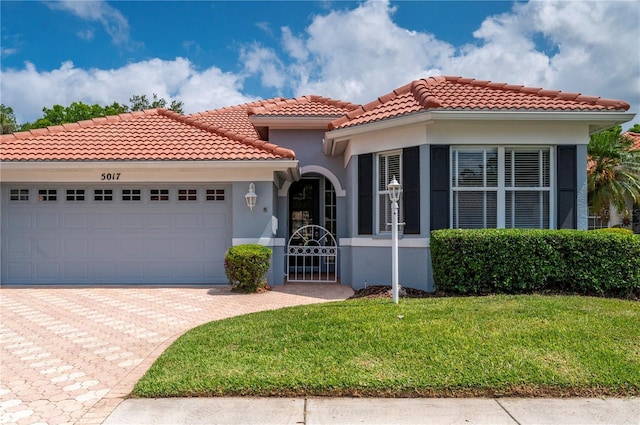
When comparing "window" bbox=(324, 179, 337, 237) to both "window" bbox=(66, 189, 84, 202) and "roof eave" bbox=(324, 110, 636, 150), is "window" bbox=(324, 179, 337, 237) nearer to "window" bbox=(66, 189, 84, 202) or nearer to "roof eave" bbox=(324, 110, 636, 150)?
"roof eave" bbox=(324, 110, 636, 150)

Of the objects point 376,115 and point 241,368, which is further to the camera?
point 376,115

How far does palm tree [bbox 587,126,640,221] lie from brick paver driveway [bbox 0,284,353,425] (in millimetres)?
12747

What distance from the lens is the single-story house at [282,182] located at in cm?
954

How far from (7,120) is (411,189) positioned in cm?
3537

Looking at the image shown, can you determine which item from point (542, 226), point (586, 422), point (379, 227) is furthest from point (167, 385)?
point (542, 226)

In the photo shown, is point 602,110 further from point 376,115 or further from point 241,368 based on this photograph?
point 241,368

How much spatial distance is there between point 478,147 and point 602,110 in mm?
2630

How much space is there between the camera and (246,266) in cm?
1017

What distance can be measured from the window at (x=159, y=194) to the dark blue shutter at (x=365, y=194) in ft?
17.1

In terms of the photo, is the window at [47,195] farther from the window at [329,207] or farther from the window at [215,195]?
the window at [329,207]

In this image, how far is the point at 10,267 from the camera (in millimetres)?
11438

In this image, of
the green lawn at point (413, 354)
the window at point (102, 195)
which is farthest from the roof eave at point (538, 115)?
the window at point (102, 195)

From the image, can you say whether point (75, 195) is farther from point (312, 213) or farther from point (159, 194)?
point (312, 213)

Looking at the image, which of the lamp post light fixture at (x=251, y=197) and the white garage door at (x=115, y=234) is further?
the white garage door at (x=115, y=234)
